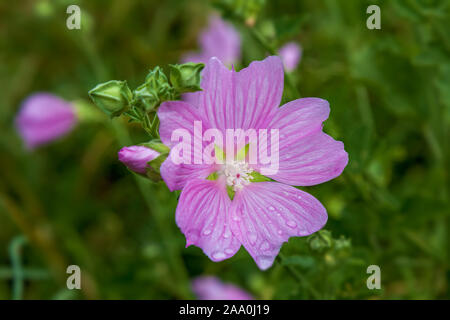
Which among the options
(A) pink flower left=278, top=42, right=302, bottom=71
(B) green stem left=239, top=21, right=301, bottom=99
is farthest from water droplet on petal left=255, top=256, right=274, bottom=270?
(A) pink flower left=278, top=42, right=302, bottom=71

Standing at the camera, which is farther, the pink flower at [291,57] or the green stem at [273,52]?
the pink flower at [291,57]

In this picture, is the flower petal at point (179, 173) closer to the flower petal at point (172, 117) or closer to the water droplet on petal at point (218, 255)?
the flower petal at point (172, 117)

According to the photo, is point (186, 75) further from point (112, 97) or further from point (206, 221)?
point (206, 221)

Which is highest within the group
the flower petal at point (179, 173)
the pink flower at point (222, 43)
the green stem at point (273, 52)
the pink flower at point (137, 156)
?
the pink flower at point (222, 43)

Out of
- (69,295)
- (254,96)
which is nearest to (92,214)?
(69,295)

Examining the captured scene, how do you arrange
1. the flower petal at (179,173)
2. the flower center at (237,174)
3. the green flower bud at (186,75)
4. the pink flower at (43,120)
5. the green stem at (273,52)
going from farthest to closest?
the pink flower at (43,120) < the green stem at (273,52) < the flower center at (237,174) < the green flower bud at (186,75) < the flower petal at (179,173)

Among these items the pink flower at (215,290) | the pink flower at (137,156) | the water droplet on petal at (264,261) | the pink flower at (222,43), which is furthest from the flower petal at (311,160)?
the pink flower at (222,43)

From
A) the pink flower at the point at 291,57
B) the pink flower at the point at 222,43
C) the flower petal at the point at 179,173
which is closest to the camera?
the flower petal at the point at 179,173

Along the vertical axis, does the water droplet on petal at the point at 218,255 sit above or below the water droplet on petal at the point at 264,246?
below

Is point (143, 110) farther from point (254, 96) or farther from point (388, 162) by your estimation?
point (388, 162)
